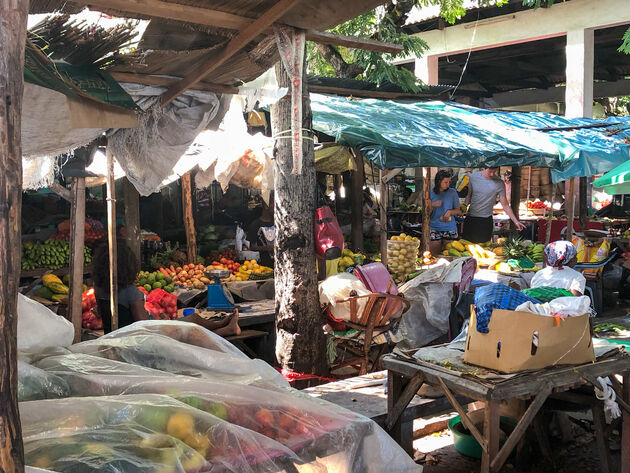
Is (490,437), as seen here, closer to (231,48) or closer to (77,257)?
(231,48)

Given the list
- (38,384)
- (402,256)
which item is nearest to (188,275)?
(402,256)

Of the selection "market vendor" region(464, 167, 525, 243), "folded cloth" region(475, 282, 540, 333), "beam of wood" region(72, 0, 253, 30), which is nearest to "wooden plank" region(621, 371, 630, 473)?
"folded cloth" region(475, 282, 540, 333)

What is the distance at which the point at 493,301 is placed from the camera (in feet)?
12.7

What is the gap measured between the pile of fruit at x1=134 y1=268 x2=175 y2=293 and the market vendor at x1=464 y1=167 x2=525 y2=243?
205 inches

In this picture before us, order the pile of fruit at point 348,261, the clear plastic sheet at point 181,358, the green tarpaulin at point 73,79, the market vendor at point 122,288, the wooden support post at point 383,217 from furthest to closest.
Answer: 1. the pile of fruit at point 348,261
2. the wooden support post at point 383,217
3. the market vendor at point 122,288
4. the green tarpaulin at point 73,79
5. the clear plastic sheet at point 181,358

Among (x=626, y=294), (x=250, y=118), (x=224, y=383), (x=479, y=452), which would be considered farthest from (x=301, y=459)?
(x=626, y=294)

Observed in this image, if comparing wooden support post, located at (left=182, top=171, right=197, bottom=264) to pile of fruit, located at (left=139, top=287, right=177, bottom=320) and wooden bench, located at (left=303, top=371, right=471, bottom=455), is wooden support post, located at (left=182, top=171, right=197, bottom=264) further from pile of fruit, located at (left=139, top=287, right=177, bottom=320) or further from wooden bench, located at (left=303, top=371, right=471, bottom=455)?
wooden bench, located at (left=303, top=371, right=471, bottom=455)

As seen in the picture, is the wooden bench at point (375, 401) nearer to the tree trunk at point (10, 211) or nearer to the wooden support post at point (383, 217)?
the tree trunk at point (10, 211)

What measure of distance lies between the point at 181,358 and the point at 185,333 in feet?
0.94

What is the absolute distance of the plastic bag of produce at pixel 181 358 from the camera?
8.96ft

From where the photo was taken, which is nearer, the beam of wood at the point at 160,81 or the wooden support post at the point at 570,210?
the beam of wood at the point at 160,81

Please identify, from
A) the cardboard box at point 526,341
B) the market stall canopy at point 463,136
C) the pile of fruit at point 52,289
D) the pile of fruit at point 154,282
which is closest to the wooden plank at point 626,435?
the cardboard box at point 526,341

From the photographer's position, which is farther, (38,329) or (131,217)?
(131,217)

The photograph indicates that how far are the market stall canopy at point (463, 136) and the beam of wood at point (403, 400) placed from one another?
13.8 feet
